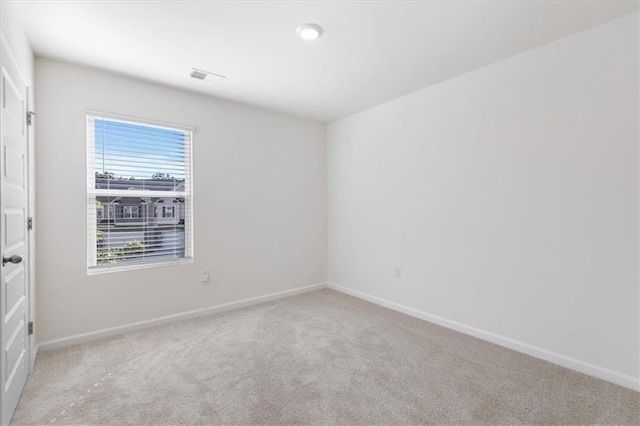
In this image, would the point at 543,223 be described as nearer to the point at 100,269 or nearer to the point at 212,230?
the point at 212,230

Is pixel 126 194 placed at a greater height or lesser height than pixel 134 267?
greater

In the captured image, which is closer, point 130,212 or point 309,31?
point 309,31

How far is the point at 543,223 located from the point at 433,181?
108 cm

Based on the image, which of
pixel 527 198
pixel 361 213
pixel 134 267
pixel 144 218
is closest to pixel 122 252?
pixel 134 267

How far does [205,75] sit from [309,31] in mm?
1268

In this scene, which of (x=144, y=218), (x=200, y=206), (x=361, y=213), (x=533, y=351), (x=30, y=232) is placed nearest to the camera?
(x=30, y=232)

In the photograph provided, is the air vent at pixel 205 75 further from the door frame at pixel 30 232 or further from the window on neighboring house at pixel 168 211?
the window on neighboring house at pixel 168 211

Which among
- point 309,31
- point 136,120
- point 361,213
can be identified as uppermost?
point 309,31

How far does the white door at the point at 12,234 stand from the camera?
1710mm

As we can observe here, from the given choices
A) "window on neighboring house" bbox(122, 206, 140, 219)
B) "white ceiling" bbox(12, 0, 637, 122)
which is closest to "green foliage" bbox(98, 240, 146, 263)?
"window on neighboring house" bbox(122, 206, 140, 219)

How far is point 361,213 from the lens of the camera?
4254 mm

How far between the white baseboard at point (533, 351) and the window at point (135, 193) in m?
2.61

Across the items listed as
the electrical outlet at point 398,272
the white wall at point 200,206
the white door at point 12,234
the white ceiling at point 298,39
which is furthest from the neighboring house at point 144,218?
the electrical outlet at point 398,272

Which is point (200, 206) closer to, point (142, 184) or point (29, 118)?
point (142, 184)
